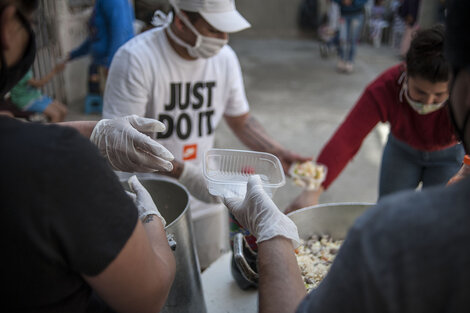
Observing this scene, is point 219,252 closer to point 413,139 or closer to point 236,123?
point 236,123

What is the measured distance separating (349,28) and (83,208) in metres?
8.06

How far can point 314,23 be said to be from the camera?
11.7 metres

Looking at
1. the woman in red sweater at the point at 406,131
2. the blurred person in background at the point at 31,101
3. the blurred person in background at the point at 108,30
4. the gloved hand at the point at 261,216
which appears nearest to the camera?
the gloved hand at the point at 261,216

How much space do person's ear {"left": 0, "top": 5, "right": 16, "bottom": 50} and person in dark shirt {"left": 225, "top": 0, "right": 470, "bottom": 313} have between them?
2.41ft

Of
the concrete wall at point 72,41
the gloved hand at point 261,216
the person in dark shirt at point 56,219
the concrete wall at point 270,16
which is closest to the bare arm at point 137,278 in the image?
the person in dark shirt at point 56,219

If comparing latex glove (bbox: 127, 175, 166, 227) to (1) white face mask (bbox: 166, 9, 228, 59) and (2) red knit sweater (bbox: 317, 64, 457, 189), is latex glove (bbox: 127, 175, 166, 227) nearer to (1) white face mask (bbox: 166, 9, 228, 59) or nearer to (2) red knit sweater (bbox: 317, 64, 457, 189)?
(1) white face mask (bbox: 166, 9, 228, 59)

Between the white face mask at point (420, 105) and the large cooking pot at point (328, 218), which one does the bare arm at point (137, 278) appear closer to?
the large cooking pot at point (328, 218)

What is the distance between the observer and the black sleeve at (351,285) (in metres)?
0.65

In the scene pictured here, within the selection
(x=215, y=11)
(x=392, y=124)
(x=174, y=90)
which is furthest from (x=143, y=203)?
(x=392, y=124)

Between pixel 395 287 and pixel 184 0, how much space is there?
5.63 feet

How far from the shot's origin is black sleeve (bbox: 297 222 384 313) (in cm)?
65

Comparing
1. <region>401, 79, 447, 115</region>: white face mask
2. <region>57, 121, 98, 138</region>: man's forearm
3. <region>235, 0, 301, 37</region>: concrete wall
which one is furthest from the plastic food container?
<region>235, 0, 301, 37</region>: concrete wall

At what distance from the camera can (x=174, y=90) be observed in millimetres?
2051

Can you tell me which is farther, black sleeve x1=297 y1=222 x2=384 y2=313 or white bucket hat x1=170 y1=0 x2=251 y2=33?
white bucket hat x1=170 y1=0 x2=251 y2=33
